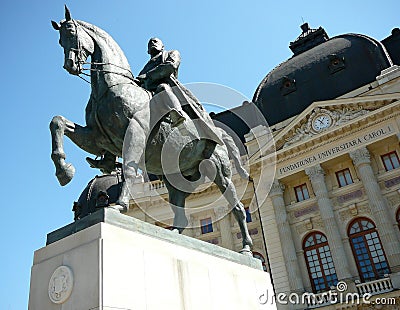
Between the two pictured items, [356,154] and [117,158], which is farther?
[356,154]

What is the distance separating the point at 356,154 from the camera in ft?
82.8

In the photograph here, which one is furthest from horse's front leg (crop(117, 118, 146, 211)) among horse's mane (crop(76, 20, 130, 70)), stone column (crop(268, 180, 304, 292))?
stone column (crop(268, 180, 304, 292))

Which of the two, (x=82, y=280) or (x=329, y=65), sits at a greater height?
(x=329, y=65)

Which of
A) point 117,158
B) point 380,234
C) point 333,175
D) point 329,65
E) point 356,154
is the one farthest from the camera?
point 329,65

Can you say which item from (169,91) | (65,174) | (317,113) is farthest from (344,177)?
(65,174)

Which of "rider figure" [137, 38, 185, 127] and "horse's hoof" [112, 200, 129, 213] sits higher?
"rider figure" [137, 38, 185, 127]

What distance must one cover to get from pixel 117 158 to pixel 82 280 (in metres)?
2.54

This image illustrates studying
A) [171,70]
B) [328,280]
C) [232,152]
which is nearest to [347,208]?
[328,280]

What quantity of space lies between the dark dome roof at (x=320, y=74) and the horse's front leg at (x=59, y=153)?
27208mm

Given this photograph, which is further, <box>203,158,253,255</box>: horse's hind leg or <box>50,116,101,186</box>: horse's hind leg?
<box>203,158,253,255</box>: horse's hind leg

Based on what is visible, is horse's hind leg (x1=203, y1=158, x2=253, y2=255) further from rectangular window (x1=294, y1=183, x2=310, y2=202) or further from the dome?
the dome

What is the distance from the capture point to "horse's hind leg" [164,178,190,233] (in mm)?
5681

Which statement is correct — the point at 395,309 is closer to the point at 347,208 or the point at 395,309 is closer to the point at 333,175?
the point at 347,208

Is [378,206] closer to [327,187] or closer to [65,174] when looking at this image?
[327,187]
